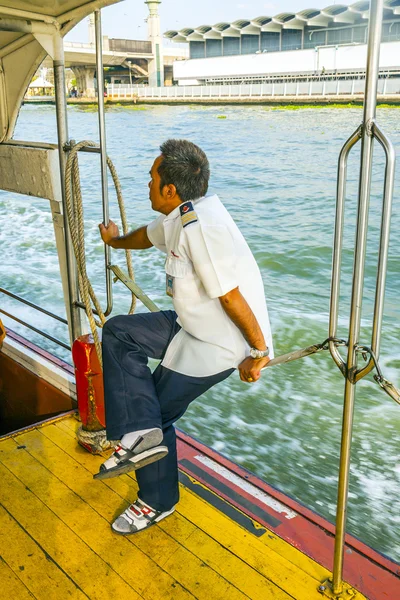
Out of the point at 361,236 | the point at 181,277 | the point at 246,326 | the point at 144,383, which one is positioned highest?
the point at 361,236

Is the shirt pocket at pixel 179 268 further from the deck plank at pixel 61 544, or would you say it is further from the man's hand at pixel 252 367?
the deck plank at pixel 61 544

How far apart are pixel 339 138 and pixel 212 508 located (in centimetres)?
2259

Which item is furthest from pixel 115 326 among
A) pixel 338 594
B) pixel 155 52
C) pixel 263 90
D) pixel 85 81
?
pixel 155 52

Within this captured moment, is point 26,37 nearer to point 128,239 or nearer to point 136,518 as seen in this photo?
point 128,239

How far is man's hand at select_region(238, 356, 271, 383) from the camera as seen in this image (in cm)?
178

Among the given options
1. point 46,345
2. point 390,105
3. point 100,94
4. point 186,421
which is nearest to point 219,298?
point 100,94

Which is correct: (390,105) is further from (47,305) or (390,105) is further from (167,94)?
(47,305)

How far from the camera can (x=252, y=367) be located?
1.79 metres

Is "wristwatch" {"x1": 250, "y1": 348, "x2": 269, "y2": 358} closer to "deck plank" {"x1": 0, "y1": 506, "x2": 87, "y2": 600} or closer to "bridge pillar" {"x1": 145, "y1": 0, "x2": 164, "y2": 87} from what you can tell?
"deck plank" {"x1": 0, "y1": 506, "x2": 87, "y2": 600}

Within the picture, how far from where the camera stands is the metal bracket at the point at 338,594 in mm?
1694

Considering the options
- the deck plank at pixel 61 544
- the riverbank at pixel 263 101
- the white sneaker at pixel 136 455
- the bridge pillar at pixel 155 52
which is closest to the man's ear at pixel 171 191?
the white sneaker at pixel 136 455

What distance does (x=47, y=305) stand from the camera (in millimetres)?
9352

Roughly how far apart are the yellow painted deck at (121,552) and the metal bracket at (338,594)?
2 cm

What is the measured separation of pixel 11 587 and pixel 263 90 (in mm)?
43025
